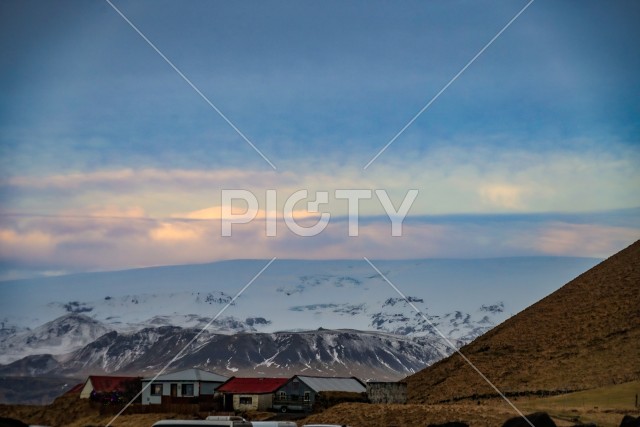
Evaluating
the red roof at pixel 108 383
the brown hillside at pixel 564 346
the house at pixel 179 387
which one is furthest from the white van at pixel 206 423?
the red roof at pixel 108 383

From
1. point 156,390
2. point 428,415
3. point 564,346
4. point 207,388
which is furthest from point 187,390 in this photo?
point 564,346

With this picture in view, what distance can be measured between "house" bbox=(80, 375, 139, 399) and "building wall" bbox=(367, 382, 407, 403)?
4015cm

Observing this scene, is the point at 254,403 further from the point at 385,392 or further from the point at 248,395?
the point at 385,392

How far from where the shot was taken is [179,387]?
133125 millimetres

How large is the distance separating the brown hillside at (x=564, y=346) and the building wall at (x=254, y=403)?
18954 mm

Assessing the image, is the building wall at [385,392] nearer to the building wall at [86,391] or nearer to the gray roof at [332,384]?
the gray roof at [332,384]

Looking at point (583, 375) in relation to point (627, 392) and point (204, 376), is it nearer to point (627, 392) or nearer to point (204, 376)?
point (627, 392)

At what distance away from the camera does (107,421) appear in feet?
391

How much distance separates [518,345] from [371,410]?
63.4 meters

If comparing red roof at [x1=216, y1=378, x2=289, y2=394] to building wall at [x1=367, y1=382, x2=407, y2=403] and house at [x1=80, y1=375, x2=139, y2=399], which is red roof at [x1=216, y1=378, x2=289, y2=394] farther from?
building wall at [x1=367, y1=382, x2=407, y2=403]

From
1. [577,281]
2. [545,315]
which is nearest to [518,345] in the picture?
[545,315]

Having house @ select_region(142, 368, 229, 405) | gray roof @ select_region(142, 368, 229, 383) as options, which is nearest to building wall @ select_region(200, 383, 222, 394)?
house @ select_region(142, 368, 229, 405)

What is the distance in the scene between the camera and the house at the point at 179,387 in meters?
133

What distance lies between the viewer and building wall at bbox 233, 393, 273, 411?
124875 mm
